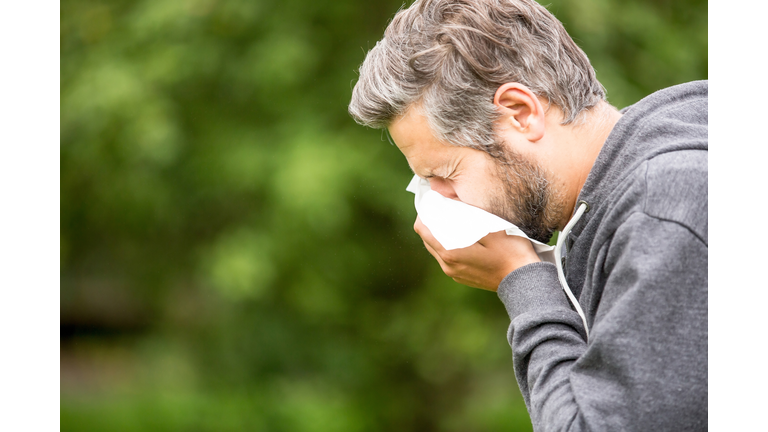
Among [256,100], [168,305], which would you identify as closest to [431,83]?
[256,100]

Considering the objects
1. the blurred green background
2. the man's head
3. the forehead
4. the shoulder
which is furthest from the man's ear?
the blurred green background

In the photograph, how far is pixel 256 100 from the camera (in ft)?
12.5

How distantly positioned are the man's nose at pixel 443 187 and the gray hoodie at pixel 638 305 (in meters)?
0.42

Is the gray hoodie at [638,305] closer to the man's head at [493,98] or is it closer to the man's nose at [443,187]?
the man's head at [493,98]

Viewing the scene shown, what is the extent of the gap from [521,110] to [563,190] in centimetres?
25

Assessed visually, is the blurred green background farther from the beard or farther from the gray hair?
the beard

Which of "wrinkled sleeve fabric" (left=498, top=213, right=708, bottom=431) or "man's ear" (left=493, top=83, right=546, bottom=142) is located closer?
"wrinkled sleeve fabric" (left=498, top=213, right=708, bottom=431)

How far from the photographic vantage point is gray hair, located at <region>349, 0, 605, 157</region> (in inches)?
65.5

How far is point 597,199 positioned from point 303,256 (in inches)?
105

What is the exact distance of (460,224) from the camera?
163 centimetres

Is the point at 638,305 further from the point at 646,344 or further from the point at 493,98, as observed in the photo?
the point at 493,98

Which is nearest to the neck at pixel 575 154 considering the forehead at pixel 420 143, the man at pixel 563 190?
the man at pixel 563 190

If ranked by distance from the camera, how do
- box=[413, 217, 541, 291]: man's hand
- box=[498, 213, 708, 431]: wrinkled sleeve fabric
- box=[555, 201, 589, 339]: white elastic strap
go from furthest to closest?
1. box=[413, 217, 541, 291]: man's hand
2. box=[555, 201, 589, 339]: white elastic strap
3. box=[498, 213, 708, 431]: wrinkled sleeve fabric
